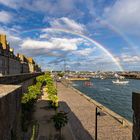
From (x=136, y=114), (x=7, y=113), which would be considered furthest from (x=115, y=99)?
(x=136, y=114)

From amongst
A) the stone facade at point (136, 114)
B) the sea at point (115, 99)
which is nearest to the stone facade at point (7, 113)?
the stone facade at point (136, 114)

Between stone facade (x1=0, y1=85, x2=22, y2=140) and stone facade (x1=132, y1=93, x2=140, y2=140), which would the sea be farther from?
stone facade (x1=132, y1=93, x2=140, y2=140)

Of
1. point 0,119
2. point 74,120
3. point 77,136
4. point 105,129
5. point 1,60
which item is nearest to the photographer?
point 0,119

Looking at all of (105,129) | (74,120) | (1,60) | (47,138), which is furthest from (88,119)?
(1,60)

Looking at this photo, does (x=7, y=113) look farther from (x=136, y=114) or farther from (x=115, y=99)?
(x=115, y=99)

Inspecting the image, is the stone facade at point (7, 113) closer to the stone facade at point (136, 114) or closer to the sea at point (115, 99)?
the stone facade at point (136, 114)

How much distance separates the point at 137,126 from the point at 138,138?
Answer: 0.32m

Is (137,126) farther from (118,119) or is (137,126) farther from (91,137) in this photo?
(118,119)

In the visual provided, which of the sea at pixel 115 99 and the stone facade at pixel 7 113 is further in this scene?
the sea at pixel 115 99

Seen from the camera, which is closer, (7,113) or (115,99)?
(7,113)

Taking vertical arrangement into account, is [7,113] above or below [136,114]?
below

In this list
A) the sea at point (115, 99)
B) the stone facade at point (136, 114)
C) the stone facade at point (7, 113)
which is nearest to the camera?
the stone facade at point (136, 114)

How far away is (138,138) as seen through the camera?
274 inches

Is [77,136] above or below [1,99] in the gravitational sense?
below
